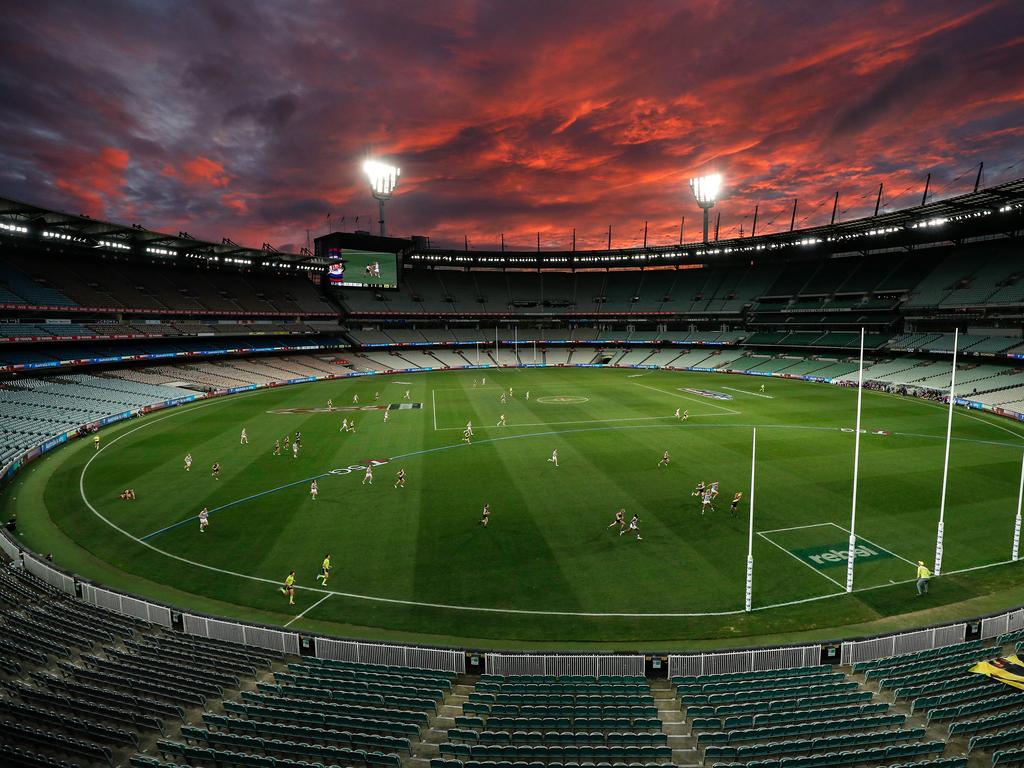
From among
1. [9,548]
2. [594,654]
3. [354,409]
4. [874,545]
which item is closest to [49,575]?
[9,548]

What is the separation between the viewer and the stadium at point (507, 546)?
11.0 metres

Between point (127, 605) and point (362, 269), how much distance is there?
86735mm

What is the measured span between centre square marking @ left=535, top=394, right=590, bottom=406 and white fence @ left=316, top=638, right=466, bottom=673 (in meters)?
45.6

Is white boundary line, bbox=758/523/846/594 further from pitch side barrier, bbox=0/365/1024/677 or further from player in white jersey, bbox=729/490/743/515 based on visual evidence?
pitch side barrier, bbox=0/365/1024/677

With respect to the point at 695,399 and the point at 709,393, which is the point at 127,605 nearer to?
the point at 695,399

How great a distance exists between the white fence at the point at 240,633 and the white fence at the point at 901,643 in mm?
16392

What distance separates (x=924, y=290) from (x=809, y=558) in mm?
76296

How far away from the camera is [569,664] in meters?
14.6

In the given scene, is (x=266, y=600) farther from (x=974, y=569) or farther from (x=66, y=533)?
(x=974, y=569)

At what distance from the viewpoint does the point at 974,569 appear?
21.0m

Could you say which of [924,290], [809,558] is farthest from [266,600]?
[924,290]

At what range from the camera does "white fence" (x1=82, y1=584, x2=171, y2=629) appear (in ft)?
57.1

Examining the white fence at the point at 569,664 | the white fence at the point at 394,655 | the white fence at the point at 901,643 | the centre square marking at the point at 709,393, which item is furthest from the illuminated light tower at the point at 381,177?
the white fence at the point at 901,643

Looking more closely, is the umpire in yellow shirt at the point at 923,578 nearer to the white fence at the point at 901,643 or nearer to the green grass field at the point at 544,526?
the green grass field at the point at 544,526
